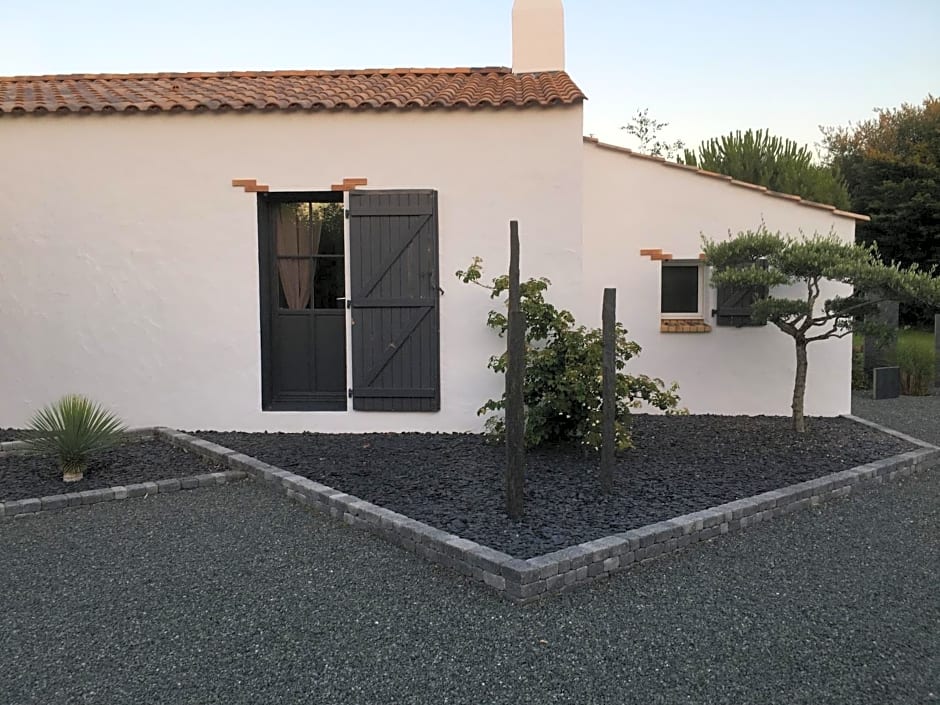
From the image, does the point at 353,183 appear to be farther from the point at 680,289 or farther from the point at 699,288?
the point at 699,288

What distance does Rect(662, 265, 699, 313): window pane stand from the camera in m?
8.13

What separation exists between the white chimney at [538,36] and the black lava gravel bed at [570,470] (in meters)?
3.98

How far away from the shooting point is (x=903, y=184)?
2020cm

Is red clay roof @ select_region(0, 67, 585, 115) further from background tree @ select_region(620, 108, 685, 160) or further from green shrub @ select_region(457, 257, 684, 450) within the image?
background tree @ select_region(620, 108, 685, 160)

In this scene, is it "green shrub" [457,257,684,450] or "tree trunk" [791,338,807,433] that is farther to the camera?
"tree trunk" [791,338,807,433]

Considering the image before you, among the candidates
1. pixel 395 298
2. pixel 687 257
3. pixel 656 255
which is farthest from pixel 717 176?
pixel 395 298

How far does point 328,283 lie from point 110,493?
125 inches

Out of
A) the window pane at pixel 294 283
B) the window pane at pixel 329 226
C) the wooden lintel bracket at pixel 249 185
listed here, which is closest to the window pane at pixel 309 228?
the window pane at pixel 329 226

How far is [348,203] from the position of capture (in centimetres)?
702

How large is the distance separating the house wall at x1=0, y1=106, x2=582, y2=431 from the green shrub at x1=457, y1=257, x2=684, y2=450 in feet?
2.15

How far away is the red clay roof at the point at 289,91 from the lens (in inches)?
272

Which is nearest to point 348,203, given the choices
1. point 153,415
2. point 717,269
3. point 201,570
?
point 153,415

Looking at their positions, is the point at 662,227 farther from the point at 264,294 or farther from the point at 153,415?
the point at 153,415

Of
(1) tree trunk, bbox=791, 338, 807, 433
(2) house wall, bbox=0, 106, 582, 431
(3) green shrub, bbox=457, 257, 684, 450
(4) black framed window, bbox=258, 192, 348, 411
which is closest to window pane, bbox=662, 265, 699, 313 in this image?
(1) tree trunk, bbox=791, 338, 807, 433
